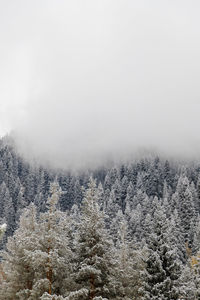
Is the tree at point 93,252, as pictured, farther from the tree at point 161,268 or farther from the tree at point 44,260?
the tree at point 161,268

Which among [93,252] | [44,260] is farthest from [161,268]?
[44,260]

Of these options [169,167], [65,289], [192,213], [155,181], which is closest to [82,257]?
[65,289]

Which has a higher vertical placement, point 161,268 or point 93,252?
point 161,268

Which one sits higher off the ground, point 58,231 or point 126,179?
point 126,179

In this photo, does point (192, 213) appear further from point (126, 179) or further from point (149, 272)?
point (126, 179)

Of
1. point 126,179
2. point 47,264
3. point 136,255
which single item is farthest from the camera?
point 126,179

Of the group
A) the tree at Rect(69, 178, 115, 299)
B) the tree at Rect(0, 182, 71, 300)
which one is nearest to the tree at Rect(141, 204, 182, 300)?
the tree at Rect(69, 178, 115, 299)

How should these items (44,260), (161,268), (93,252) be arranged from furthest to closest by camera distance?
(161,268) → (93,252) → (44,260)

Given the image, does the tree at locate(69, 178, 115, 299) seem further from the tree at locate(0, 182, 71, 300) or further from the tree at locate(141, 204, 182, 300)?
the tree at locate(141, 204, 182, 300)

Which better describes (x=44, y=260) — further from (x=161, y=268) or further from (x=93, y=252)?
(x=161, y=268)

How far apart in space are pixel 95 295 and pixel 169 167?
6574 inches

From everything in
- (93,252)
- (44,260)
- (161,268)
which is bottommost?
(44,260)

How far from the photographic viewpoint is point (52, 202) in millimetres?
19984

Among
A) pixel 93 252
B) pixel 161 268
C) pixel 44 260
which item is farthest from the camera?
pixel 161 268
